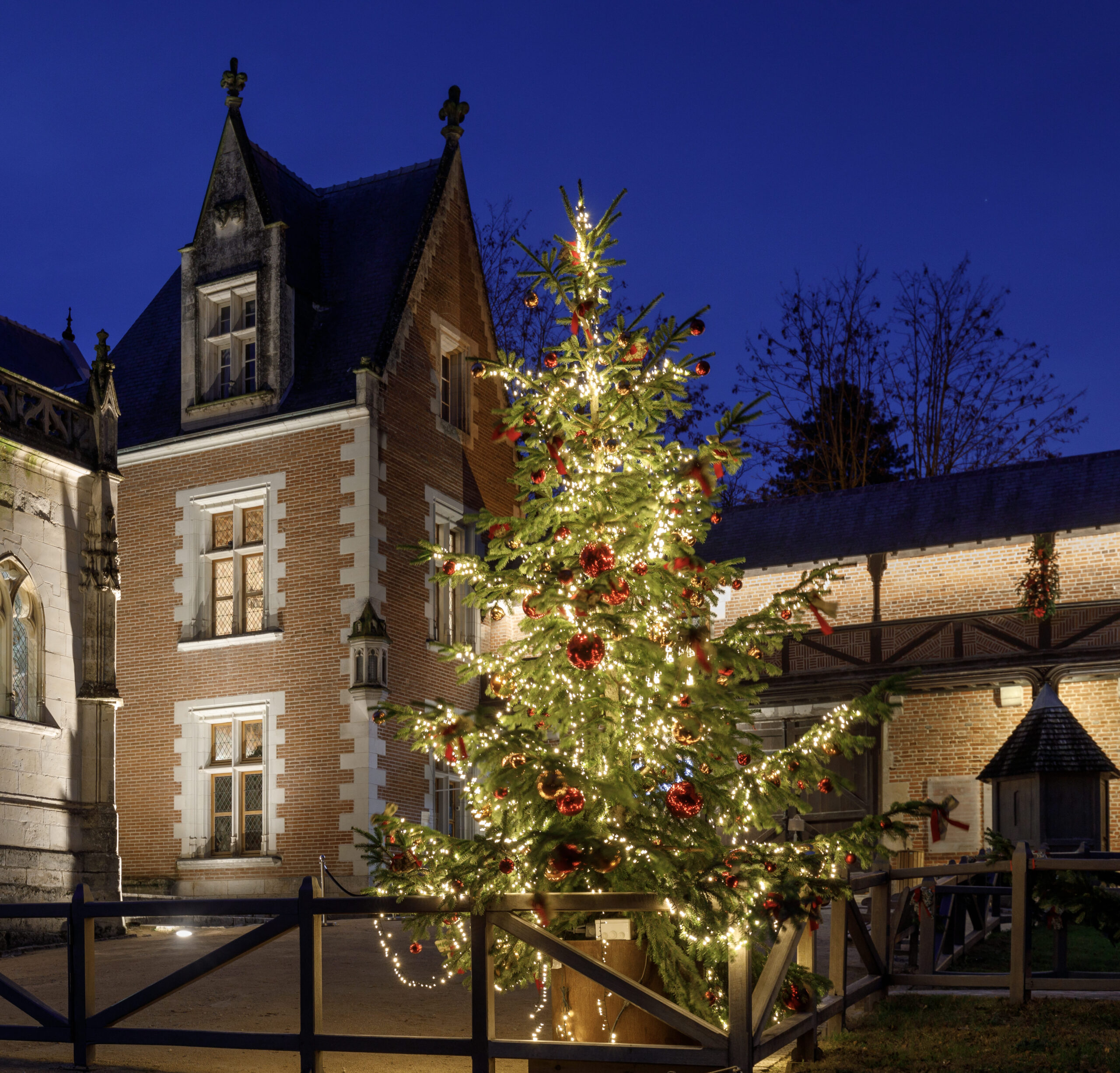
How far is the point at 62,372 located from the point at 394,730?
7.55 meters

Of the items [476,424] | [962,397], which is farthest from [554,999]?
[962,397]

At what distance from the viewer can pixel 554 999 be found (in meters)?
6.98

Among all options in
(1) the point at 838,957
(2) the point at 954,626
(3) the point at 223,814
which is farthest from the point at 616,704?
(2) the point at 954,626

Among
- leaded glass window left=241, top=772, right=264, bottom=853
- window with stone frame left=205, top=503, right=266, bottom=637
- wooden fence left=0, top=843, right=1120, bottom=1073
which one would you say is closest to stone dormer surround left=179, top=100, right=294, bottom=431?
window with stone frame left=205, top=503, right=266, bottom=637

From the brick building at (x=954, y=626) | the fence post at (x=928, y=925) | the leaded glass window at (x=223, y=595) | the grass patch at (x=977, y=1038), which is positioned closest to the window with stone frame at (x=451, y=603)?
the leaded glass window at (x=223, y=595)

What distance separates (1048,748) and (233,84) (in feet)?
49.4

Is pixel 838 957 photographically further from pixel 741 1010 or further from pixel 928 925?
pixel 741 1010

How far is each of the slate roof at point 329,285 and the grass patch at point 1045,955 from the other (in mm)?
10640

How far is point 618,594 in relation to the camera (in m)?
6.92

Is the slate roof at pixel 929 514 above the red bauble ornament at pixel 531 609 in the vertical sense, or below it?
above

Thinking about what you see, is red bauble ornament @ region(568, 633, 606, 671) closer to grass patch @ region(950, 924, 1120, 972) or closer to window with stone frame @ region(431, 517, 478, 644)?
grass patch @ region(950, 924, 1120, 972)

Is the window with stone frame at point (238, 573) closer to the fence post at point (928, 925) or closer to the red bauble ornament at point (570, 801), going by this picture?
the fence post at point (928, 925)

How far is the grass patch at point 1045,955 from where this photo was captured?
1062cm

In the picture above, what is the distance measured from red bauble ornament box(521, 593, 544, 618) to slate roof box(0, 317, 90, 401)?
12.6 metres
